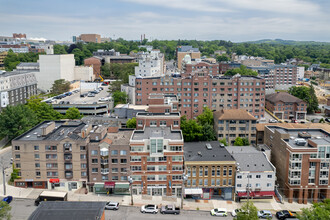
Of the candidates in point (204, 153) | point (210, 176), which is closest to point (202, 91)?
point (204, 153)

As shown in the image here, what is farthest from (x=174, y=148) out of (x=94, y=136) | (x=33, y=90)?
(x=33, y=90)

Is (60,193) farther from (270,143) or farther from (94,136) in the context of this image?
(270,143)

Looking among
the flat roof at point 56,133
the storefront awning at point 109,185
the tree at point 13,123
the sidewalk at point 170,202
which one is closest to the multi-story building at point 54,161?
the flat roof at point 56,133

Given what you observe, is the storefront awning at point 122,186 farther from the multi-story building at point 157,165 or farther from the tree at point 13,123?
the tree at point 13,123

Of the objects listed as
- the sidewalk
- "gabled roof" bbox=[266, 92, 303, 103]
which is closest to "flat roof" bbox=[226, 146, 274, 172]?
the sidewalk

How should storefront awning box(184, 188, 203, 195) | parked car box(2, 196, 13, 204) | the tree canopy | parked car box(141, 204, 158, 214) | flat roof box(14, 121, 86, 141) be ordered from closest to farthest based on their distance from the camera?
parked car box(141, 204, 158, 214), parked car box(2, 196, 13, 204), storefront awning box(184, 188, 203, 195), flat roof box(14, 121, 86, 141), the tree canopy

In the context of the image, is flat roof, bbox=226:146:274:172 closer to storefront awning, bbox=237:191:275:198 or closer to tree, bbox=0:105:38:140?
storefront awning, bbox=237:191:275:198
